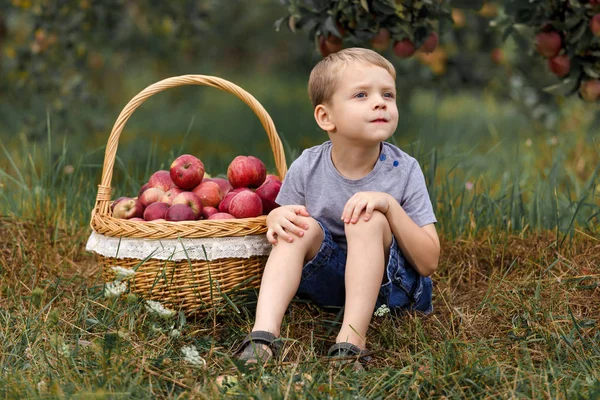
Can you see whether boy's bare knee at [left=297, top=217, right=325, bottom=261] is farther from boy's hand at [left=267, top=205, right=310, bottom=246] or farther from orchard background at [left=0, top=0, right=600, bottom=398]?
orchard background at [left=0, top=0, right=600, bottom=398]

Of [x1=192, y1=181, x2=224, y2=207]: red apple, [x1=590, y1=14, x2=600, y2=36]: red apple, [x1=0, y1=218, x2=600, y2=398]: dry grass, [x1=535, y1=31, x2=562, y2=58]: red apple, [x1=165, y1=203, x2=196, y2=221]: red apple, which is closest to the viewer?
[x1=0, y1=218, x2=600, y2=398]: dry grass

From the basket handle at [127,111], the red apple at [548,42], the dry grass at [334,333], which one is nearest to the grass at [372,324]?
the dry grass at [334,333]

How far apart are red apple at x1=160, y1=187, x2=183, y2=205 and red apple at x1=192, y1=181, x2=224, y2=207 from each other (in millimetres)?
60

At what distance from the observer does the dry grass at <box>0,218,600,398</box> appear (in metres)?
1.89

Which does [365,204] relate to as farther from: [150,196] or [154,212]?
A: [150,196]

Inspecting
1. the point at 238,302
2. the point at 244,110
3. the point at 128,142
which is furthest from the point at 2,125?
the point at 238,302

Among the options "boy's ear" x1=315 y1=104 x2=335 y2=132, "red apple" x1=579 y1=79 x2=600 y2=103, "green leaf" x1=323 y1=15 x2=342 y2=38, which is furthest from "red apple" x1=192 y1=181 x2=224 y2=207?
"red apple" x1=579 y1=79 x2=600 y2=103

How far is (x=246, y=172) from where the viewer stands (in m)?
2.69

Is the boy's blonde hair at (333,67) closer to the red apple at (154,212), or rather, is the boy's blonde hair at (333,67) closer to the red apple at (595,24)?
the red apple at (154,212)

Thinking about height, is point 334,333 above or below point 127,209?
below

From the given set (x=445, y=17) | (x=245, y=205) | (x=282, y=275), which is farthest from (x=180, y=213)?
(x=445, y=17)

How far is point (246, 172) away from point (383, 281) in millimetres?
639

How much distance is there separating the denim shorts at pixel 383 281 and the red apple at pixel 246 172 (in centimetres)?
41

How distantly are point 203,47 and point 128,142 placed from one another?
4535mm
